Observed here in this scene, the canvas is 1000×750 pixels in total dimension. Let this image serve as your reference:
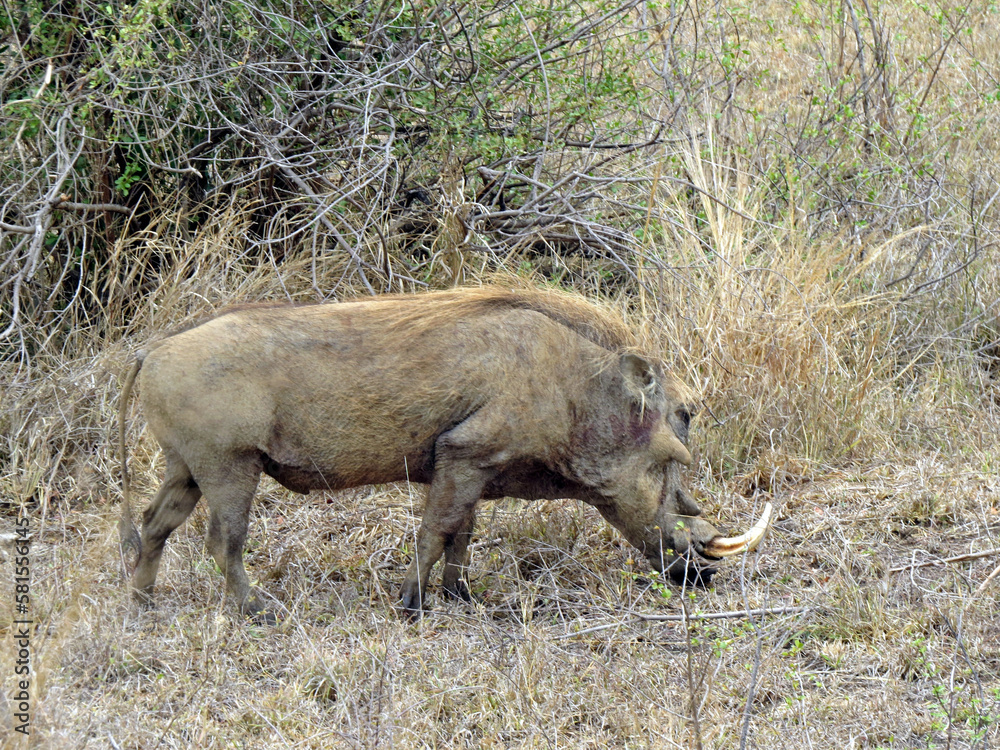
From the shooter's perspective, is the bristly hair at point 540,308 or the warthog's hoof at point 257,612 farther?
the bristly hair at point 540,308

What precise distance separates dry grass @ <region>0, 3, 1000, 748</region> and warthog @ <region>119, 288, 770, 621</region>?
0.24 meters

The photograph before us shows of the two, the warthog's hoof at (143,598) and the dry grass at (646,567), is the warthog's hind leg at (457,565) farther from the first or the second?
the warthog's hoof at (143,598)

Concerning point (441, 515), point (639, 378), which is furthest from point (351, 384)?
point (639, 378)

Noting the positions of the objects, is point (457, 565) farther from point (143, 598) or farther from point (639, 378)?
point (143, 598)

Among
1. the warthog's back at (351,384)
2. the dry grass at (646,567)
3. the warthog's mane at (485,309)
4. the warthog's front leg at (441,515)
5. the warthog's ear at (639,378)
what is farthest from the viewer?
the warthog's ear at (639,378)

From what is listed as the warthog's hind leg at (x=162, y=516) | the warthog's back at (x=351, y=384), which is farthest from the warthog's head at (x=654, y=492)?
the warthog's hind leg at (x=162, y=516)

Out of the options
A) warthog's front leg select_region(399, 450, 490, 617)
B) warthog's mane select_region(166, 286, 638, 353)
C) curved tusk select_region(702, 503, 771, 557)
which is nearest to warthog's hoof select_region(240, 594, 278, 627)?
warthog's front leg select_region(399, 450, 490, 617)

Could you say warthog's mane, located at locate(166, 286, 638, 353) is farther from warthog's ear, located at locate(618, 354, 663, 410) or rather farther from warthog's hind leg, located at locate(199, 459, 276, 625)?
warthog's hind leg, located at locate(199, 459, 276, 625)

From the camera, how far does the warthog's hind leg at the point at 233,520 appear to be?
3.91 meters

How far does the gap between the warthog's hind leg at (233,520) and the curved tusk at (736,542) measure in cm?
166

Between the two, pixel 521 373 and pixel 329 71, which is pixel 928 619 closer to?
pixel 521 373

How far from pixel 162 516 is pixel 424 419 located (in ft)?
3.35

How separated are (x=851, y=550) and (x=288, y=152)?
12.1 feet

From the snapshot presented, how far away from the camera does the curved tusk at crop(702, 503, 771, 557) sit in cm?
425
